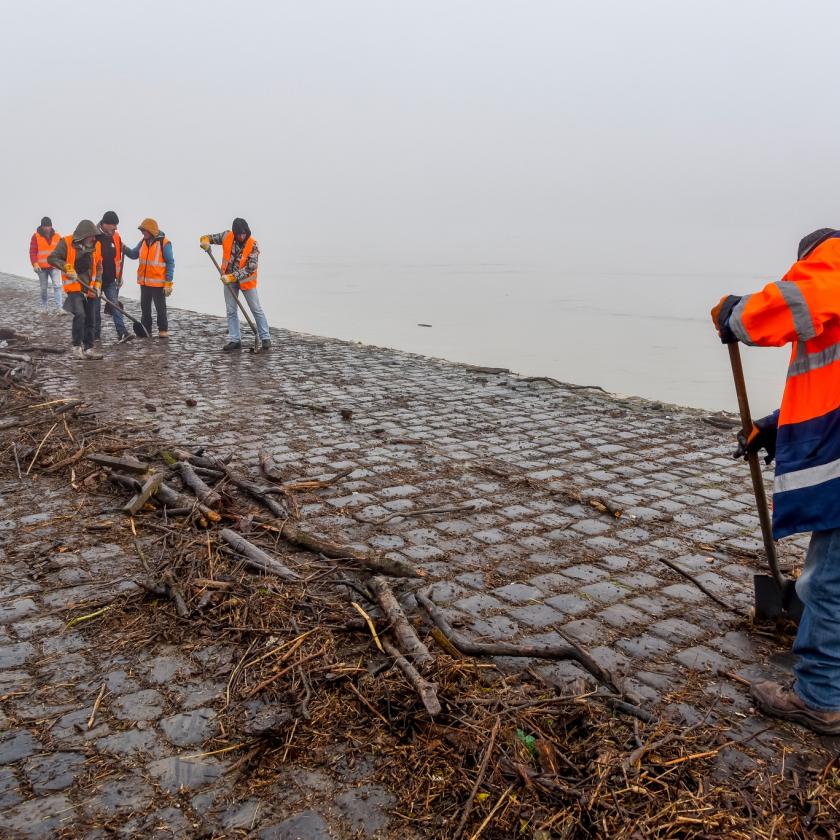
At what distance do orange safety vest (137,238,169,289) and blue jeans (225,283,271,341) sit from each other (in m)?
1.30

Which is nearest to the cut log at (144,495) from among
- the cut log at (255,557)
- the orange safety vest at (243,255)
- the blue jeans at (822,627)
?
the cut log at (255,557)

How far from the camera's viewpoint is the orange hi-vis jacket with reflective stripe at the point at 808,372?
2.94m

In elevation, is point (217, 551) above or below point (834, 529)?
below

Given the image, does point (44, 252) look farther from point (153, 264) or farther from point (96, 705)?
point (96, 705)

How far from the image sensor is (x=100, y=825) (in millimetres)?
2547

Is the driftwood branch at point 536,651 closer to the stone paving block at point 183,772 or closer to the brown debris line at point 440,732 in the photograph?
the brown debris line at point 440,732

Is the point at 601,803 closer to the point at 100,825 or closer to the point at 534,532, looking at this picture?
the point at 100,825

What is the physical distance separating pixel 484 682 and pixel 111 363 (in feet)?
30.8

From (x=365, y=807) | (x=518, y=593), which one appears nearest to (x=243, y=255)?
(x=518, y=593)

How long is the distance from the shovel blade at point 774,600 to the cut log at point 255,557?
7.71ft

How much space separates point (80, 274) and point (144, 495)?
7016 millimetres

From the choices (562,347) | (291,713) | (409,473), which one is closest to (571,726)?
(291,713)

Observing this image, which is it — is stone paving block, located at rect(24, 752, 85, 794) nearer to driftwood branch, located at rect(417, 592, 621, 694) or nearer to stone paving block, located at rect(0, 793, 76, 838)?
stone paving block, located at rect(0, 793, 76, 838)

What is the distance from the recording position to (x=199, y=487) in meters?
5.45
